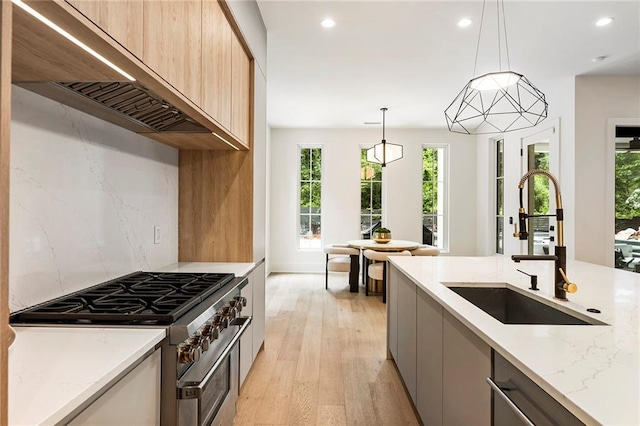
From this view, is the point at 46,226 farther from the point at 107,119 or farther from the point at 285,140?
the point at 285,140

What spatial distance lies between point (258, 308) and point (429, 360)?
1523 mm

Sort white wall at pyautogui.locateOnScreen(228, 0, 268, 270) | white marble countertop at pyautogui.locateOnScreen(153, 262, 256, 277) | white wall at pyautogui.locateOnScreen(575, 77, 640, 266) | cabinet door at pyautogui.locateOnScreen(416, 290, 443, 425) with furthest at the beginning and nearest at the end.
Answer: white wall at pyautogui.locateOnScreen(575, 77, 640, 266) < white wall at pyautogui.locateOnScreen(228, 0, 268, 270) < white marble countertop at pyautogui.locateOnScreen(153, 262, 256, 277) < cabinet door at pyautogui.locateOnScreen(416, 290, 443, 425)

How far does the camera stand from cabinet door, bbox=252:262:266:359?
108 inches

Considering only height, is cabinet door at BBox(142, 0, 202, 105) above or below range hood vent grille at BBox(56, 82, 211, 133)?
above

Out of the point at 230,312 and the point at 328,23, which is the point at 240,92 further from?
the point at 230,312

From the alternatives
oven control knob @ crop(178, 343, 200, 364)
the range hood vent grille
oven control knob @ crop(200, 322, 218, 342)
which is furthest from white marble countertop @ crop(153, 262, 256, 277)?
oven control knob @ crop(178, 343, 200, 364)

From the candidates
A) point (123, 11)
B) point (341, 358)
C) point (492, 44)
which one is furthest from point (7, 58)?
point (492, 44)

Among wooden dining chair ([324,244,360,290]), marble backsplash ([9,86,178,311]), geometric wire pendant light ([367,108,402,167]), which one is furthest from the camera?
wooden dining chair ([324,244,360,290])

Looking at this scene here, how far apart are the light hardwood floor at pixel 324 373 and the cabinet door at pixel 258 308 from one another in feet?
0.53

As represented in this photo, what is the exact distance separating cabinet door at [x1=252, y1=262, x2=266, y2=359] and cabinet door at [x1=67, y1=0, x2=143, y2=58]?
1839 millimetres

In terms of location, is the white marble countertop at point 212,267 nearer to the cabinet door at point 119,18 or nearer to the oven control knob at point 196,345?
the oven control knob at point 196,345

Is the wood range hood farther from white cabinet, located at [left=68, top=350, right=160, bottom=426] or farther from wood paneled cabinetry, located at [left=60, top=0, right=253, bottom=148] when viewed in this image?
white cabinet, located at [left=68, top=350, right=160, bottom=426]

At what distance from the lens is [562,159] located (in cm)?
442

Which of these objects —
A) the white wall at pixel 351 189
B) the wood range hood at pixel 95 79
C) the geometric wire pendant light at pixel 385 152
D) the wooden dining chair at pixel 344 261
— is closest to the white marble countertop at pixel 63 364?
the wood range hood at pixel 95 79
